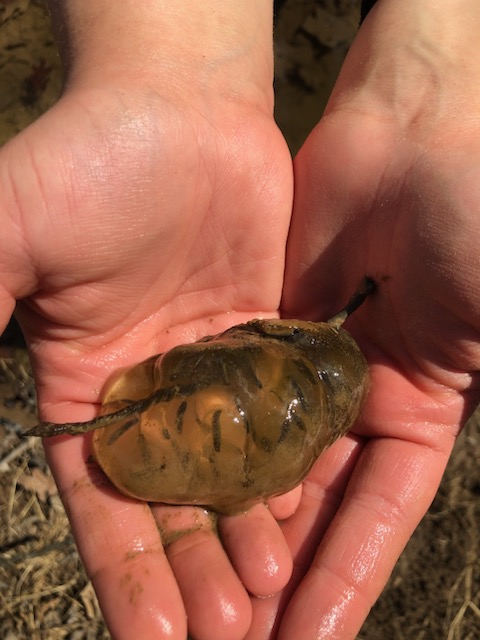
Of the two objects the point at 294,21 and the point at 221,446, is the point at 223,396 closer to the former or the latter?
the point at 221,446

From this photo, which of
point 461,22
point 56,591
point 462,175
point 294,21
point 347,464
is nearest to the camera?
point 462,175

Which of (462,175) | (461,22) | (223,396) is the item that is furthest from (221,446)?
(461,22)

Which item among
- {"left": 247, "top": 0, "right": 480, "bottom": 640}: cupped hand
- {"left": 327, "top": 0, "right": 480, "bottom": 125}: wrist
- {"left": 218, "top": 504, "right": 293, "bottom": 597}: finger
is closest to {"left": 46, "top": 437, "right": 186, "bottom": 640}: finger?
{"left": 218, "top": 504, "right": 293, "bottom": 597}: finger

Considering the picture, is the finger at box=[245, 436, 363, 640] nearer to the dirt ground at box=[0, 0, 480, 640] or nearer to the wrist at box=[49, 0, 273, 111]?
the dirt ground at box=[0, 0, 480, 640]

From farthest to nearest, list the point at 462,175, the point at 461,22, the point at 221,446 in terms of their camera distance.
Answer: the point at 461,22 < the point at 462,175 < the point at 221,446

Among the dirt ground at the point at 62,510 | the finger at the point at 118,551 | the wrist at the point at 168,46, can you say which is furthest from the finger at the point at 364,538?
the wrist at the point at 168,46

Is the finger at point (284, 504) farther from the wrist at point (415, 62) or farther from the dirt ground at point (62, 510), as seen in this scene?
the wrist at point (415, 62)

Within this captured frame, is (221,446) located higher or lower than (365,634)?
higher

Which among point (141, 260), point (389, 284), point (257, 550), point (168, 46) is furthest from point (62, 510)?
point (168, 46)
